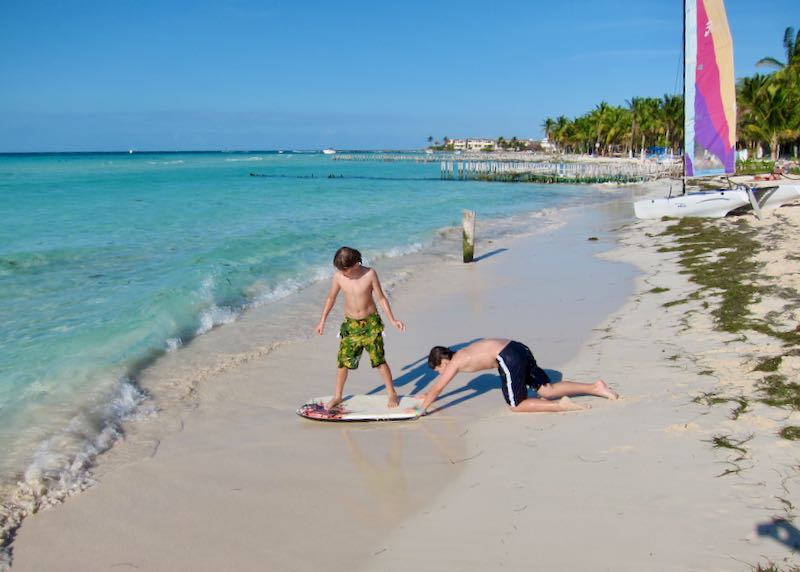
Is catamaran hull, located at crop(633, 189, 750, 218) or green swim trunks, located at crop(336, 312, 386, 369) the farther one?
catamaran hull, located at crop(633, 189, 750, 218)

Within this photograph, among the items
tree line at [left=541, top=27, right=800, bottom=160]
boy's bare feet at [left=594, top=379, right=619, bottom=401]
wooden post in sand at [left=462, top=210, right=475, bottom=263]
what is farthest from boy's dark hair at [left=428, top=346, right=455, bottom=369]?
tree line at [left=541, top=27, right=800, bottom=160]

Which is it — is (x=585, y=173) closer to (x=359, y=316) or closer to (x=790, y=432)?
(x=359, y=316)

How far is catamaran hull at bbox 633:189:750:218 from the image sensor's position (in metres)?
18.1

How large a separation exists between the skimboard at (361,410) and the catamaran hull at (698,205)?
15.6m

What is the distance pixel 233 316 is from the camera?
33.2 ft

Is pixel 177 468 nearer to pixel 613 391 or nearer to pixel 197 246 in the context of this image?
pixel 613 391

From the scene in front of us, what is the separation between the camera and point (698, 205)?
1859 centimetres

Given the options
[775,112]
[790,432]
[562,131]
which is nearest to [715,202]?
[790,432]

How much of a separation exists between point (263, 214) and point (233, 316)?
63.4 feet

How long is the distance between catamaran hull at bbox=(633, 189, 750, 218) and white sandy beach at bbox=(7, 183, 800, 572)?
11.7 meters

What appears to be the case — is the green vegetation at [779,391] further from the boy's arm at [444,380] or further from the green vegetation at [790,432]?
the boy's arm at [444,380]

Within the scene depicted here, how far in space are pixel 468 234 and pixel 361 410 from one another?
373 inches

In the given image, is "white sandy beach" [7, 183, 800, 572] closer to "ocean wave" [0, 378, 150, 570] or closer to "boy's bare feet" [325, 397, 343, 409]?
"ocean wave" [0, 378, 150, 570]

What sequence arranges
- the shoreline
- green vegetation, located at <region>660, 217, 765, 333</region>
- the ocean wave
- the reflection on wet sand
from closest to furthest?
the reflection on wet sand → the ocean wave → the shoreline → green vegetation, located at <region>660, 217, 765, 333</region>
